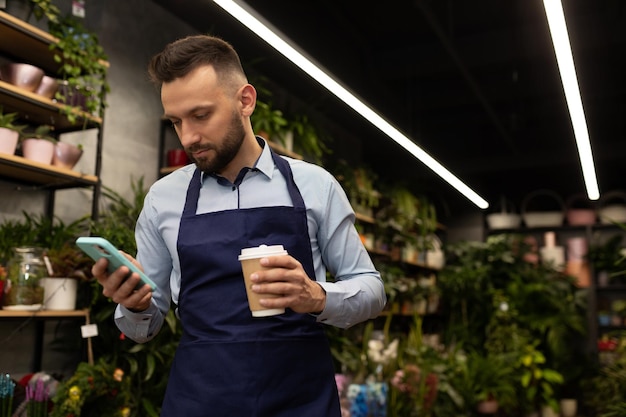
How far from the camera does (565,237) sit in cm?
906

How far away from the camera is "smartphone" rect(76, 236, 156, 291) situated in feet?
3.94

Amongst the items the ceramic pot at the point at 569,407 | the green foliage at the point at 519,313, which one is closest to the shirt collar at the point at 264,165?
the green foliage at the point at 519,313

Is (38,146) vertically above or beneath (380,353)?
above

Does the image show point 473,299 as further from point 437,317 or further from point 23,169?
point 23,169

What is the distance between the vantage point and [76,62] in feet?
10.8

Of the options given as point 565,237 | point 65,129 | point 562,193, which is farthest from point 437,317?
point 65,129

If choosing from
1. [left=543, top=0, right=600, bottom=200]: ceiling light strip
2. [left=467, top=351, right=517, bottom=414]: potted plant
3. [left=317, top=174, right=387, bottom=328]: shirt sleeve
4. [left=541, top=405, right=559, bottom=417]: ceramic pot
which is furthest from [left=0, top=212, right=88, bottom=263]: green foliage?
[left=541, top=405, right=559, bottom=417]: ceramic pot

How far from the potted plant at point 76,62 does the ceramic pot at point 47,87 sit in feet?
0.12

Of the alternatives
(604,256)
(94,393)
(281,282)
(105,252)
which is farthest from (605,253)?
(105,252)

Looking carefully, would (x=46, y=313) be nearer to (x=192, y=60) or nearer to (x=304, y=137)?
(x=192, y=60)

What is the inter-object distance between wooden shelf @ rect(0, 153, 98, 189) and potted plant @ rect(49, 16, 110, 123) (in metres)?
0.28

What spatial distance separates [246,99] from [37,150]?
1928 millimetres

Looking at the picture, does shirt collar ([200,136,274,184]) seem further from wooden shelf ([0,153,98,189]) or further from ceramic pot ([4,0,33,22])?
ceramic pot ([4,0,33,22])

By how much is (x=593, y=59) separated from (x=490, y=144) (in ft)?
9.52
